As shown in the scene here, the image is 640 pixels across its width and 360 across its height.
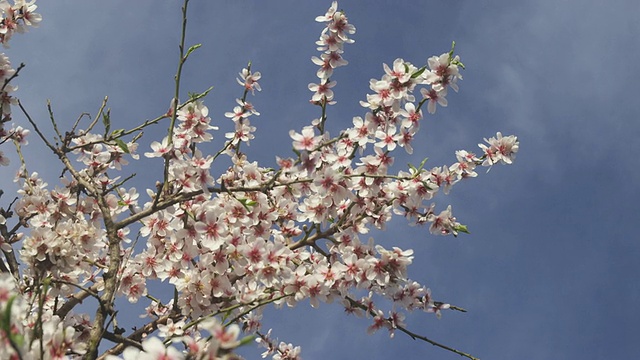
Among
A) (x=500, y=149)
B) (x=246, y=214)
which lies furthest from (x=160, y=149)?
(x=500, y=149)

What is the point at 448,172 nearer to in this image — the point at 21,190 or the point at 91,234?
the point at 91,234

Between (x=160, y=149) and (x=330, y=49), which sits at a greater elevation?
(x=330, y=49)

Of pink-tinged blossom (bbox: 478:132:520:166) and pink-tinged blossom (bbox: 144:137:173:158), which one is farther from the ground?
pink-tinged blossom (bbox: 478:132:520:166)

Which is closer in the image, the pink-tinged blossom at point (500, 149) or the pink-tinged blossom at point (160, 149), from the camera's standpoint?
the pink-tinged blossom at point (160, 149)

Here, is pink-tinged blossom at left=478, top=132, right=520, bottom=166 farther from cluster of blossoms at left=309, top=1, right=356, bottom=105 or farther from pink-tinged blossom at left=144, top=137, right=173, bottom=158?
pink-tinged blossom at left=144, top=137, right=173, bottom=158

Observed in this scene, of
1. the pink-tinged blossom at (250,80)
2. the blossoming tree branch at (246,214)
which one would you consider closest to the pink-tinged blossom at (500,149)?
the blossoming tree branch at (246,214)

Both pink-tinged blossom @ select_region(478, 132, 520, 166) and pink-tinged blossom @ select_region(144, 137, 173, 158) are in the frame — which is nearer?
pink-tinged blossom @ select_region(144, 137, 173, 158)

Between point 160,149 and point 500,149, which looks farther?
point 500,149

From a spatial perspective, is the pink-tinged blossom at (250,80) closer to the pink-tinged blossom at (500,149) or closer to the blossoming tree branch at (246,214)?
the blossoming tree branch at (246,214)

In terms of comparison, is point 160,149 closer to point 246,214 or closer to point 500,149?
point 246,214

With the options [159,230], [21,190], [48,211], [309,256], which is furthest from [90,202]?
[309,256]

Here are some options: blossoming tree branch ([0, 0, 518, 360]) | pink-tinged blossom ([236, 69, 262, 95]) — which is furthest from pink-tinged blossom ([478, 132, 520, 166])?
pink-tinged blossom ([236, 69, 262, 95])

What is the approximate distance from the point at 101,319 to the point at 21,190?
281 cm

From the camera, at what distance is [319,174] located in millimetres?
5246
